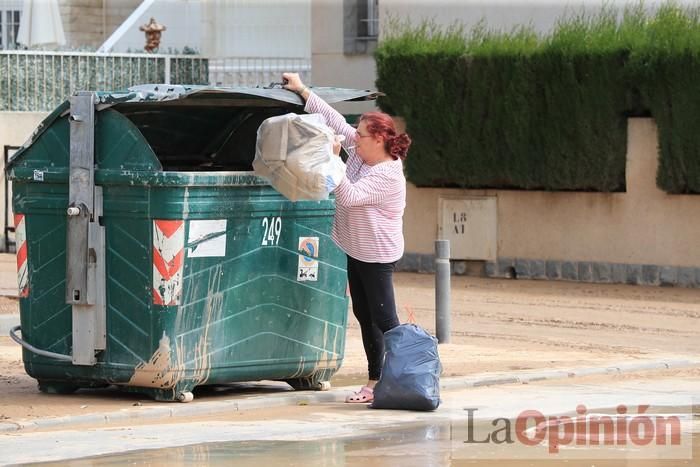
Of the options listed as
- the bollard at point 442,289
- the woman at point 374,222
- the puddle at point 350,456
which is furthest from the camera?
the bollard at point 442,289

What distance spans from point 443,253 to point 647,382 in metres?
2.61

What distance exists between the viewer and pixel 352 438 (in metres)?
8.55

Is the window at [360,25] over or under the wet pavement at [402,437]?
over

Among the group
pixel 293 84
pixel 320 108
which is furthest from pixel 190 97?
pixel 320 108

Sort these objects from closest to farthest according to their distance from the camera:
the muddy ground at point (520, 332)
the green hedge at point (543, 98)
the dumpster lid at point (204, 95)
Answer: the dumpster lid at point (204, 95), the muddy ground at point (520, 332), the green hedge at point (543, 98)

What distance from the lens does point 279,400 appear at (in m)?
9.86

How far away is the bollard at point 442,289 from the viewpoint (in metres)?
13.0

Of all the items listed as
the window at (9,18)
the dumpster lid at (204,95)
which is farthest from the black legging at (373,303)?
the window at (9,18)

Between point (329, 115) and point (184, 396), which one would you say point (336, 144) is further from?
point (184, 396)

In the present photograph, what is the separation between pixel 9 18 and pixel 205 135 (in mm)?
18642

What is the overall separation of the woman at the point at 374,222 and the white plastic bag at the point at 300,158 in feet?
0.53

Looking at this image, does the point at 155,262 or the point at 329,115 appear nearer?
the point at 155,262

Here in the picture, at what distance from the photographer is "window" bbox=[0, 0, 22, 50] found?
93.5ft

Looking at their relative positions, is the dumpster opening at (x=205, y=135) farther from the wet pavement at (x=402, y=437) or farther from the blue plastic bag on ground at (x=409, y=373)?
the wet pavement at (x=402, y=437)
